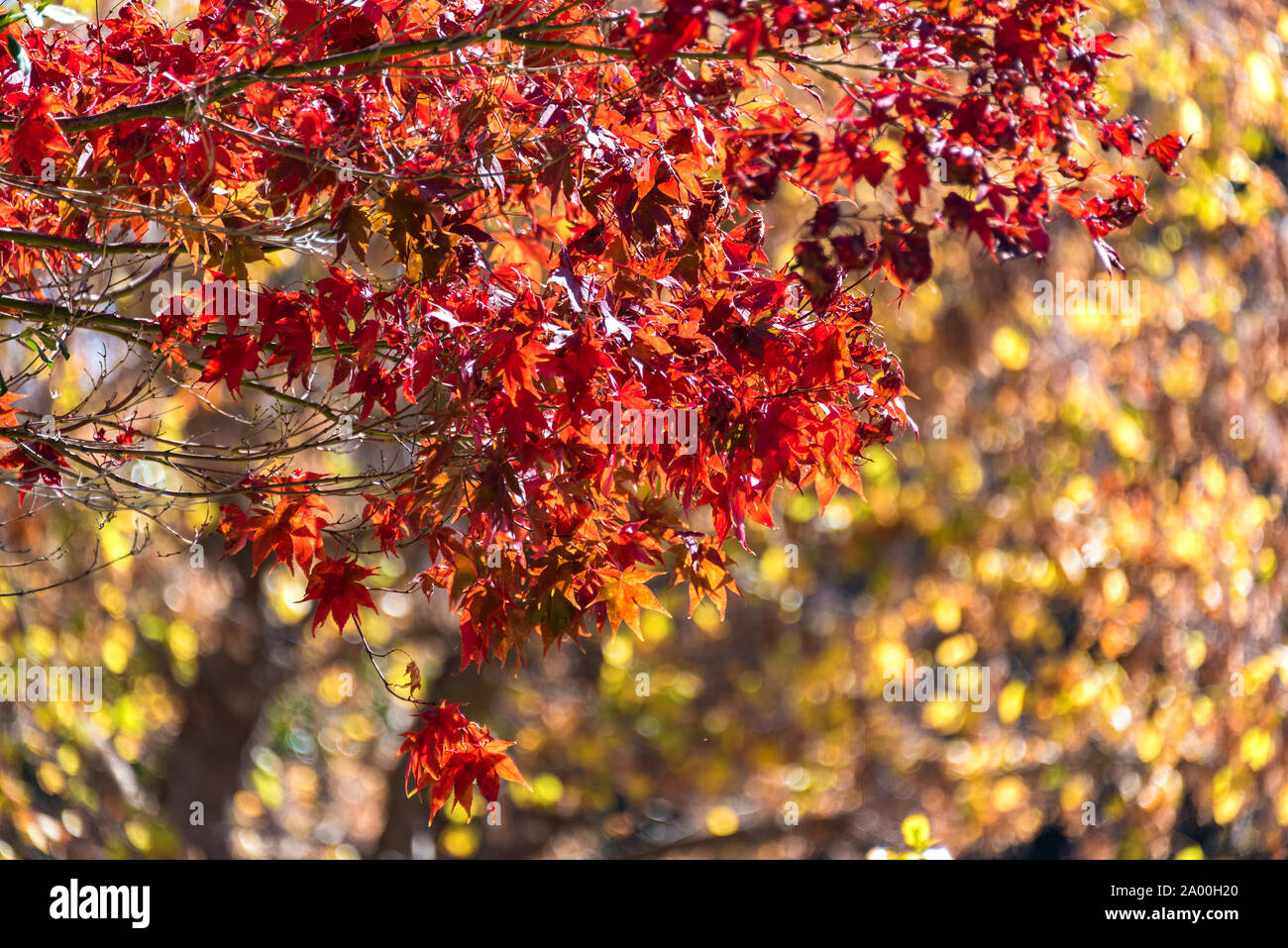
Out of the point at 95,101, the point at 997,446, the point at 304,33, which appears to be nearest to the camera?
the point at 304,33

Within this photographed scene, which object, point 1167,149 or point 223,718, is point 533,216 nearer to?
point 1167,149

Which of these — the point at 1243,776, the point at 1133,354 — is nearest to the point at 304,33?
the point at 1133,354

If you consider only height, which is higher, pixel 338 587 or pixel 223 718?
pixel 338 587

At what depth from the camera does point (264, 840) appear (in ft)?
19.8

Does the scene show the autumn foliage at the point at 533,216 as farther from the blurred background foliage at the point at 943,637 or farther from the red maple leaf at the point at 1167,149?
the blurred background foliage at the point at 943,637

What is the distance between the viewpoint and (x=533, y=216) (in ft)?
8.38

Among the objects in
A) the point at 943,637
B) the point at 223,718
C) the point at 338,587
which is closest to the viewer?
the point at 338,587

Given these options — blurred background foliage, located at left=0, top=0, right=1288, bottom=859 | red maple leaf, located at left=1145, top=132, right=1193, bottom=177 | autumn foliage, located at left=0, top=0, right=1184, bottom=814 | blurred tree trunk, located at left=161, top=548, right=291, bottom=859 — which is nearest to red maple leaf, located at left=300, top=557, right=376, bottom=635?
autumn foliage, located at left=0, top=0, right=1184, bottom=814

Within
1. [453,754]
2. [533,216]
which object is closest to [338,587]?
[453,754]

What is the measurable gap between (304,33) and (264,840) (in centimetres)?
490

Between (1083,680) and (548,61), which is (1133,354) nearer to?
(1083,680)

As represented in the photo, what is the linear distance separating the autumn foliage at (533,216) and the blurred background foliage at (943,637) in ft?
10.1

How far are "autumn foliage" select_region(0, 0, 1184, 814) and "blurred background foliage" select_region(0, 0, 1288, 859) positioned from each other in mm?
3064

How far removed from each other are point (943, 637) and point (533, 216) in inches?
147
